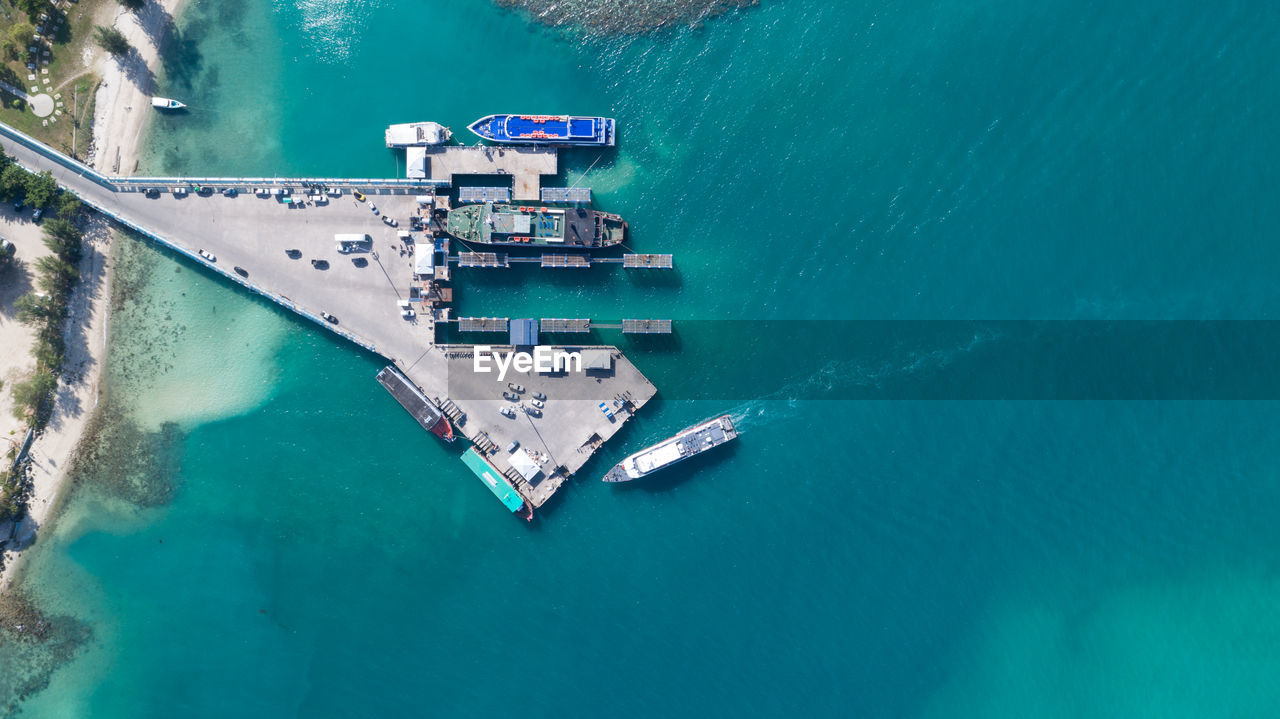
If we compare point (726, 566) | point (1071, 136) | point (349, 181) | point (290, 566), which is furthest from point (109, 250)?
point (1071, 136)

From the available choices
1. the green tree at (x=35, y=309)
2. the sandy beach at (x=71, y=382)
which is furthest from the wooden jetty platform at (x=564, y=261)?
the green tree at (x=35, y=309)

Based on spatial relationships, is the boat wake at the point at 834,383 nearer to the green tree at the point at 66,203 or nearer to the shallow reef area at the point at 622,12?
the shallow reef area at the point at 622,12

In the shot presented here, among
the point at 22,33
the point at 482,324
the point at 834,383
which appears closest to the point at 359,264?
the point at 482,324

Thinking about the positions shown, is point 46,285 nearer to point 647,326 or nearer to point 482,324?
point 482,324

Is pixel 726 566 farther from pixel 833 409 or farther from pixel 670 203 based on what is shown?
pixel 670 203

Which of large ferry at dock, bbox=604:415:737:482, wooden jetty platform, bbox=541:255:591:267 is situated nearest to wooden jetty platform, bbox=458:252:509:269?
wooden jetty platform, bbox=541:255:591:267
